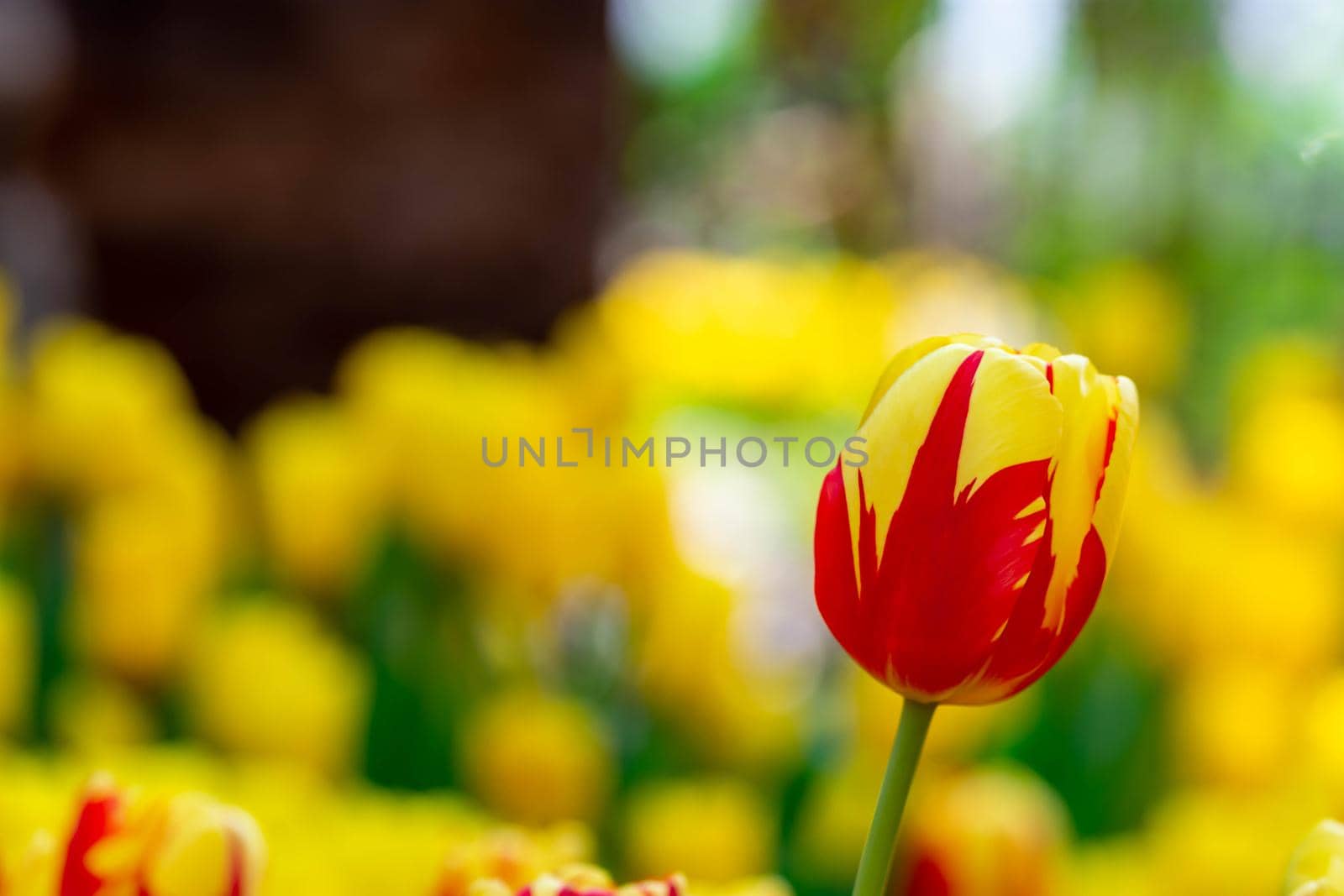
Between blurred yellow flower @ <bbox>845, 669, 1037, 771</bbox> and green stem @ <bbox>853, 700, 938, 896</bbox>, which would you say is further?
blurred yellow flower @ <bbox>845, 669, 1037, 771</bbox>

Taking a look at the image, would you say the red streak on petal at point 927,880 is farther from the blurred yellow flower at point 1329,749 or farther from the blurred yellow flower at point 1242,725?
the blurred yellow flower at point 1242,725

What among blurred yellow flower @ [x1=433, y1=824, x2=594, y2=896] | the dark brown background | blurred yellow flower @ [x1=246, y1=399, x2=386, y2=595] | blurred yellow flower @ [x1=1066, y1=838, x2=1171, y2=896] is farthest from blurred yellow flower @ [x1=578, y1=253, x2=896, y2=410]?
blurred yellow flower @ [x1=433, y1=824, x2=594, y2=896]

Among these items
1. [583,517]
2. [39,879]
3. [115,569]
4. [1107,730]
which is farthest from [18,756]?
[1107,730]

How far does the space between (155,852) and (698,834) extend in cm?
41

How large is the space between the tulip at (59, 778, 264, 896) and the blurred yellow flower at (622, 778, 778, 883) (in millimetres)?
387

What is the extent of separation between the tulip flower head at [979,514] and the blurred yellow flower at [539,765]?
1.67ft

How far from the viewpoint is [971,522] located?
0.23 metres

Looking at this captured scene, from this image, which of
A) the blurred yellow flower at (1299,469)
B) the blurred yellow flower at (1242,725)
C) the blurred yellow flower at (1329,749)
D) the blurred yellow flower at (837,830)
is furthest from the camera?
the blurred yellow flower at (1299,469)

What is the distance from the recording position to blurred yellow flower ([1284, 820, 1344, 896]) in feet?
0.74

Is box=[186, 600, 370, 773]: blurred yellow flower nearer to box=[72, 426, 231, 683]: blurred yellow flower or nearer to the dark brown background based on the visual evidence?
box=[72, 426, 231, 683]: blurred yellow flower

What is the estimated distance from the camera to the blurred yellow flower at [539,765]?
725 millimetres

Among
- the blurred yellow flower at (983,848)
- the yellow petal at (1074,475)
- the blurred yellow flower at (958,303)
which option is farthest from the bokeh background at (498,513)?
the blurred yellow flower at (958,303)

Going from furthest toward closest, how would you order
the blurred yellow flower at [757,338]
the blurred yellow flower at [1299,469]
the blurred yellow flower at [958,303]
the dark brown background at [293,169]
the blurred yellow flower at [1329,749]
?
the blurred yellow flower at [958,303], the blurred yellow flower at [757,338], the dark brown background at [293,169], the blurred yellow flower at [1299,469], the blurred yellow flower at [1329,749]

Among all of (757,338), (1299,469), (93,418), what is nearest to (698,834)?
(93,418)
